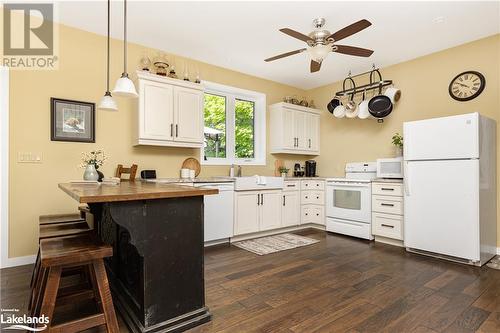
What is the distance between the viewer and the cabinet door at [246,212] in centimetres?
402

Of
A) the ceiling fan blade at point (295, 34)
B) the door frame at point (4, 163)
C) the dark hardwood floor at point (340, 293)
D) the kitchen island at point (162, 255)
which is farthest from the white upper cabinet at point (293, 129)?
the door frame at point (4, 163)

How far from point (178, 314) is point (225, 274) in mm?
992

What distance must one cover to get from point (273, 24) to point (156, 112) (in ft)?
5.99

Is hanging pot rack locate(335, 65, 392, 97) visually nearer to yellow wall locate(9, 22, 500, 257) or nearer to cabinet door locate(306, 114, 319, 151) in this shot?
yellow wall locate(9, 22, 500, 257)

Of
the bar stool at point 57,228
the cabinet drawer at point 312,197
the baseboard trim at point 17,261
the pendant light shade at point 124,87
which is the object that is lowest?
the baseboard trim at point 17,261

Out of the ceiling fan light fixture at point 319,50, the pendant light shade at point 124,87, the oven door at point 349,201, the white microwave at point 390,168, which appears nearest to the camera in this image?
the pendant light shade at point 124,87

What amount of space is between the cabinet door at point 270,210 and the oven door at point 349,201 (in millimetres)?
885

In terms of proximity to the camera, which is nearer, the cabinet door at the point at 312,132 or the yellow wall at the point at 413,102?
the yellow wall at the point at 413,102

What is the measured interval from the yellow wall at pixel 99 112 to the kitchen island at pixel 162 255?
170 cm

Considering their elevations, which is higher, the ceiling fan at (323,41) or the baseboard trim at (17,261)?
the ceiling fan at (323,41)

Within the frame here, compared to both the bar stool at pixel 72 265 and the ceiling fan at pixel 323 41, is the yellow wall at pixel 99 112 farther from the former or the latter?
the ceiling fan at pixel 323 41

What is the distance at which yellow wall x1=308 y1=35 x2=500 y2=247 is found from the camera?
3.52 m

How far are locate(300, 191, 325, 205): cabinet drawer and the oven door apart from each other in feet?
0.56

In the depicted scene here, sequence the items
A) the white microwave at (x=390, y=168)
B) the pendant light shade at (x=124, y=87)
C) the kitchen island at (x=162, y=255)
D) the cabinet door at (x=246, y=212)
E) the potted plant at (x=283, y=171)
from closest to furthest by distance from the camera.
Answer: the kitchen island at (x=162, y=255), the pendant light shade at (x=124, y=87), the white microwave at (x=390, y=168), the cabinet door at (x=246, y=212), the potted plant at (x=283, y=171)
